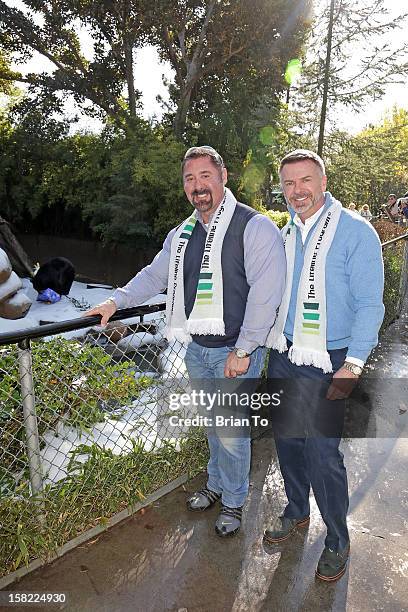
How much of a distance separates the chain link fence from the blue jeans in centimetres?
33

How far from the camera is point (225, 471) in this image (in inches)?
99.6

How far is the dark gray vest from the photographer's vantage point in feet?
7.28

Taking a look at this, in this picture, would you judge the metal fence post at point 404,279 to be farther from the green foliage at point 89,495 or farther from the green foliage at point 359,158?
the green foliage at point 359,158

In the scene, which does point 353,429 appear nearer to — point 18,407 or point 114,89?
point 18,407

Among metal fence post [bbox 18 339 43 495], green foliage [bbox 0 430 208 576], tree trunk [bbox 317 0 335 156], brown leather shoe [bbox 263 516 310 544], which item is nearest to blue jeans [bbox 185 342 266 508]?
brown leather shoe [bbox 263 516 310 544]

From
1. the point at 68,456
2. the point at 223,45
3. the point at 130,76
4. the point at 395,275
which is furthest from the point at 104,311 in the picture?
the point at 130,76

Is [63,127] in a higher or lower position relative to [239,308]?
higher

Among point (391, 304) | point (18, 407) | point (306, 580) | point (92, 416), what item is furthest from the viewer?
point (391, 304)

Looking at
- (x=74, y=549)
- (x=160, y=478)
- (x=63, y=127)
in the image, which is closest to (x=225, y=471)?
(x=160, y=478)

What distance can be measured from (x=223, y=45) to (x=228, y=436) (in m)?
14.2

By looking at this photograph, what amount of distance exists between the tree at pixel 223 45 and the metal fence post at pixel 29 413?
1272 cm

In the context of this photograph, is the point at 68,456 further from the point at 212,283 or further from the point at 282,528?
the point at 212,283

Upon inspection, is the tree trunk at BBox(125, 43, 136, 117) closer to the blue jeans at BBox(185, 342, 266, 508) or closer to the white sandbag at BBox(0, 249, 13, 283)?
the white sandbag at BBox(0, 249, 13, 283)

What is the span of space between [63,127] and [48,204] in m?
2.65
